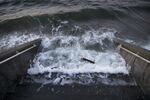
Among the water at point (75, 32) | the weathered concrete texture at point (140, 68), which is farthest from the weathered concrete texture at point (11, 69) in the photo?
the weathered concrete texture at point (140, 68)

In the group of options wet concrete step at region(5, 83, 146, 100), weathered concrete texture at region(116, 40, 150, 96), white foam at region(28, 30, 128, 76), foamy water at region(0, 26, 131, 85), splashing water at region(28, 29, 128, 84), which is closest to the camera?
weathered concrete texture at region(116, 40, 150, 96)

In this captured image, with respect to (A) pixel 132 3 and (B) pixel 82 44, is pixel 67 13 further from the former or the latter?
(A) pixel 132 3

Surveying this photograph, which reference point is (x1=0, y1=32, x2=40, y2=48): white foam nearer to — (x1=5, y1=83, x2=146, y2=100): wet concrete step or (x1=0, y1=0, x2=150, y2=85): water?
(x1=0, y1=0, x2=150, y2=85): water

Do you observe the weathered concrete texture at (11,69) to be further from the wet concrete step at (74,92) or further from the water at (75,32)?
the water at (75,32)

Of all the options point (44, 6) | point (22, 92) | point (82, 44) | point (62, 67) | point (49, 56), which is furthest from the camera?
point (44, 6)

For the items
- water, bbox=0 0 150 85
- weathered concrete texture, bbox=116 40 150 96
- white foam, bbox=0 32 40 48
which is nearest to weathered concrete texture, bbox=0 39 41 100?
water, bbox=0 0 150 85

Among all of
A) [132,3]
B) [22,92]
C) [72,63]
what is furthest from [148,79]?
[132,3]

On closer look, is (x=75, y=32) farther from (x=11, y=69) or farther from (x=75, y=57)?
(x=11, y=69)
